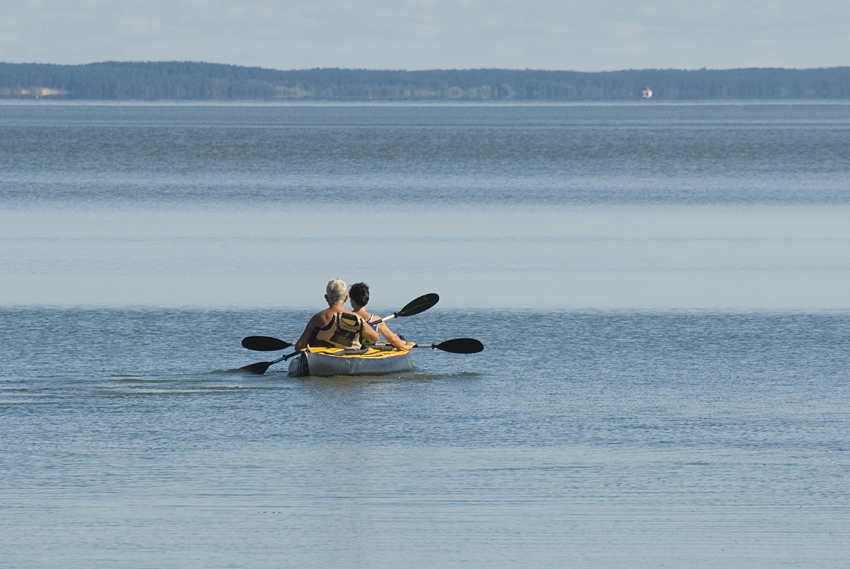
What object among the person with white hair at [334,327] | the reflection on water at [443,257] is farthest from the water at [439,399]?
the person with white hair at [334,327]

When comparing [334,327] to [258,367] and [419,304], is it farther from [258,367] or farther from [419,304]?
[419,304]

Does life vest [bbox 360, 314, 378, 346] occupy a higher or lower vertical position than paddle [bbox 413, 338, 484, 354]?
higher

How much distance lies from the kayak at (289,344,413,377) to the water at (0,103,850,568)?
234 mm

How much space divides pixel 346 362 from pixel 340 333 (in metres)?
0.35

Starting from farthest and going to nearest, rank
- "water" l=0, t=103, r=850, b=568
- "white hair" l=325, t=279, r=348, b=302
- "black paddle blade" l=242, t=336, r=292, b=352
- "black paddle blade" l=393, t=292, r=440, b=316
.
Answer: "black paddle blade" l=393, t=292, r=440, b=316 < "black paddle blade" l=242, t=336, r=292, b=352 < "white hair" l=325, t=279, r=348, b=302 < "water" l=0, t=103, r=850, b=568

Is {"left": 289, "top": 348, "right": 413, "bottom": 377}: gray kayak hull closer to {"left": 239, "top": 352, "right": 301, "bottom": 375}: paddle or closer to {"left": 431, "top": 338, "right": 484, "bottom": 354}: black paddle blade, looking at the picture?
{"left": 239, "top": 352, "right": 301, "bottom": 375}: paddle

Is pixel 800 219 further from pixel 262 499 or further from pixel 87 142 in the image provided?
pixel 87 142

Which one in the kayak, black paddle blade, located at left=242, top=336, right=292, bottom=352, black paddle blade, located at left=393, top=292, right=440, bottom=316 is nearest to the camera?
the kayak

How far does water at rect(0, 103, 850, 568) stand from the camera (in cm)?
811

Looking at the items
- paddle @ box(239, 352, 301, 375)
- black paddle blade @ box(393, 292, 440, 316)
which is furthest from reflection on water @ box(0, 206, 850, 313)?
paddle @ box(239, 352, 301, 375)

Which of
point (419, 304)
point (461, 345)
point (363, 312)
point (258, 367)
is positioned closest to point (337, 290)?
point (363, 312)

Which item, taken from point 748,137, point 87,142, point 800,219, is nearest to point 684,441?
point 800,219

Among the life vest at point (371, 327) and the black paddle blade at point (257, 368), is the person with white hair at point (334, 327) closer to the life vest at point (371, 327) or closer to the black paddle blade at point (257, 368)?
the life vest at point (371, 327)

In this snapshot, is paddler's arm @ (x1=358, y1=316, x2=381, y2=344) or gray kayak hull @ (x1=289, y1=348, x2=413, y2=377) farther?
paddler's arm @ (x1=358, y1=316, x2=381, y2=344)
